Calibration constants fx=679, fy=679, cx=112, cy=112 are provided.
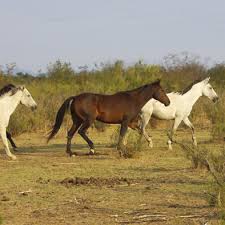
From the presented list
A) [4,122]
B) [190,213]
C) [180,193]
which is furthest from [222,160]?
[4,122]

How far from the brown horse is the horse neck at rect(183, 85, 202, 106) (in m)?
1.37

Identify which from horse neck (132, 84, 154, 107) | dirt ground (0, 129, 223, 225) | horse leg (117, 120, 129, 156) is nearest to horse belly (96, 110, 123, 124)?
horse leg (117, 120, 129, 156)

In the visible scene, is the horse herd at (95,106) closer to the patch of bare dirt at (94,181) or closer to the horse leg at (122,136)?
the horse leg at (122,136)

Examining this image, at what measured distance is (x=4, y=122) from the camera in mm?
15359

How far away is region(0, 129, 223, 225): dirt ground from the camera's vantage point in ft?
28.5

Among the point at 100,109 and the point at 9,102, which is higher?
the point at 9,102

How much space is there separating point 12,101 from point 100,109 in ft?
6.92

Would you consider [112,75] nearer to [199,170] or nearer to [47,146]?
[47,146]

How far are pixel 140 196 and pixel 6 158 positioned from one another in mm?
6072

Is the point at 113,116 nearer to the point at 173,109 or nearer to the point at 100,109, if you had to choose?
the point at 100,109

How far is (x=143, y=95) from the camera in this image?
54.5 ft

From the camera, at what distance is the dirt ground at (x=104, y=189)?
869cm

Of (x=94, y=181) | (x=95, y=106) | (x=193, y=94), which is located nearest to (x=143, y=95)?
(x=95, y=106)

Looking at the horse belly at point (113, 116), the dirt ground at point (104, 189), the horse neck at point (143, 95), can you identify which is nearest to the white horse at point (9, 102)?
the dirt ground at point (104, 189)
